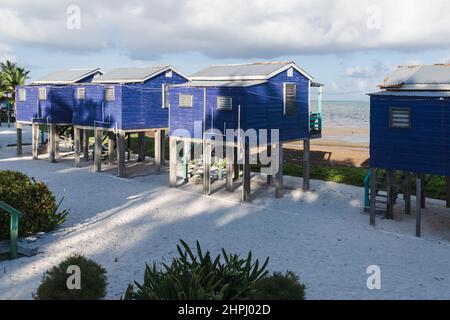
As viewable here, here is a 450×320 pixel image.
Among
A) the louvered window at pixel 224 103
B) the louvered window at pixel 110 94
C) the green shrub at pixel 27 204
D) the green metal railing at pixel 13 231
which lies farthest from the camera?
the louvered window at pixel 110 94

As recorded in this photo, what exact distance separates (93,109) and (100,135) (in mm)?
1872

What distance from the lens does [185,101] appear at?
2722cm

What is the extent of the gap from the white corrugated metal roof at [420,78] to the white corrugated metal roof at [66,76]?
2588 centimetres

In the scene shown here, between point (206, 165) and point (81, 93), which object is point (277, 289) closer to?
point (206, 165)

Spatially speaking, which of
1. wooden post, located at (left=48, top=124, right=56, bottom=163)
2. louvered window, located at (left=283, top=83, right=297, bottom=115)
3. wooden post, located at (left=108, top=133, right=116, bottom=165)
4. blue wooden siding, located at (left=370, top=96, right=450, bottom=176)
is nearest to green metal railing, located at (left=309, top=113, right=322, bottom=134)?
louvered window, located at (left=283, top=83, right=297, bottom=115)

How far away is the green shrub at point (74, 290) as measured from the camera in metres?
10.8

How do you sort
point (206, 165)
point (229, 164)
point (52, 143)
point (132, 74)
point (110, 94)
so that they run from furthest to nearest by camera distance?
point (52, 143)
point (132, 74)
point (110, 94)
point (229, 164)
point (206, 165)

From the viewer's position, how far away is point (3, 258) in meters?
14.9

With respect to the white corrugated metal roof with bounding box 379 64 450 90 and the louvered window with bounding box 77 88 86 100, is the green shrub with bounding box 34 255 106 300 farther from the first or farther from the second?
the louvered window with bounding box 77 88 86 100

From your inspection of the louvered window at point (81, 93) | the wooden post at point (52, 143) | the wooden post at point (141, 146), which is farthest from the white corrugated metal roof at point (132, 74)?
the wooden post at point (52, 143)

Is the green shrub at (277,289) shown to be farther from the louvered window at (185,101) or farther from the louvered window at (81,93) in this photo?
the louvered window at (81,93)

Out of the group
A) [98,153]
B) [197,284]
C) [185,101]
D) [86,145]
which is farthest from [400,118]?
[86,145]

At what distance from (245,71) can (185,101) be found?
12.5 ft
